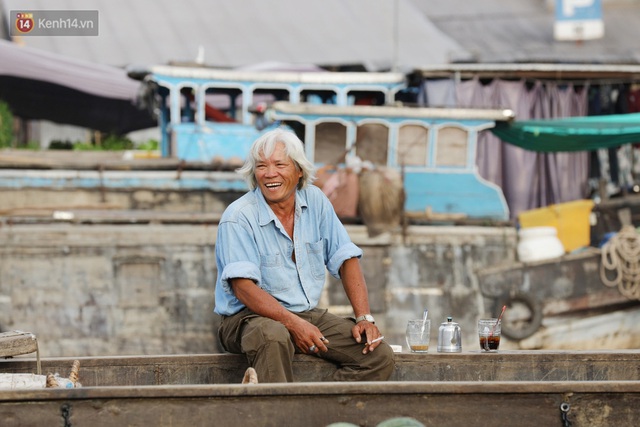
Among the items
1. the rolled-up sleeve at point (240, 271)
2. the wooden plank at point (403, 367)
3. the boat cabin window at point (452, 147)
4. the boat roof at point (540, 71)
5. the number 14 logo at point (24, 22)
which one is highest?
the number 14 logo at point (24, 22)

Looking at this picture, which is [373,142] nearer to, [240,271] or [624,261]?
[624,261]

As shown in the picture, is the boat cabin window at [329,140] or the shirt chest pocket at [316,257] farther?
the boat cabin window at [329,140]

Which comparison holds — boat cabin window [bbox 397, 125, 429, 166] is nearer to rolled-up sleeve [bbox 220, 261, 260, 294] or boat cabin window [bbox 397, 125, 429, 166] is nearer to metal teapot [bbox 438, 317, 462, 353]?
metal teapot [bbox 438, 317, 462, 353]

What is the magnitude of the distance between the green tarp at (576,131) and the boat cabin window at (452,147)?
56cm

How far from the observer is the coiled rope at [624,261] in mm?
12555

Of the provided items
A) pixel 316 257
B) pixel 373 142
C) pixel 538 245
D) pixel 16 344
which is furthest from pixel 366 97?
pixel 16 344

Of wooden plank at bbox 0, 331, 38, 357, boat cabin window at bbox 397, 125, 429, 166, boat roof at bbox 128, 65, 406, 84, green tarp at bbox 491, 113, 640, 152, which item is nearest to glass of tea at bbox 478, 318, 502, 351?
wooden plank at bbox 0, 331, 38, 357

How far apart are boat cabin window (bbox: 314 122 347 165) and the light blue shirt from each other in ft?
27.9

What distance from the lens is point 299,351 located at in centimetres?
485

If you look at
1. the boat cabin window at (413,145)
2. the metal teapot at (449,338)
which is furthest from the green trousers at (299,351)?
the boat cabin window at (413,145)

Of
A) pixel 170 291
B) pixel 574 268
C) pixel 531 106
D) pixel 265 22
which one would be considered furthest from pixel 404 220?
pixel 265 22

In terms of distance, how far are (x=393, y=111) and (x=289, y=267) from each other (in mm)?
8787

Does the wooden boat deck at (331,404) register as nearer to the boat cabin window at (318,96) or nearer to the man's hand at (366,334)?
the man's hand at (366,334)

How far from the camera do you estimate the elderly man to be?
4.67m
